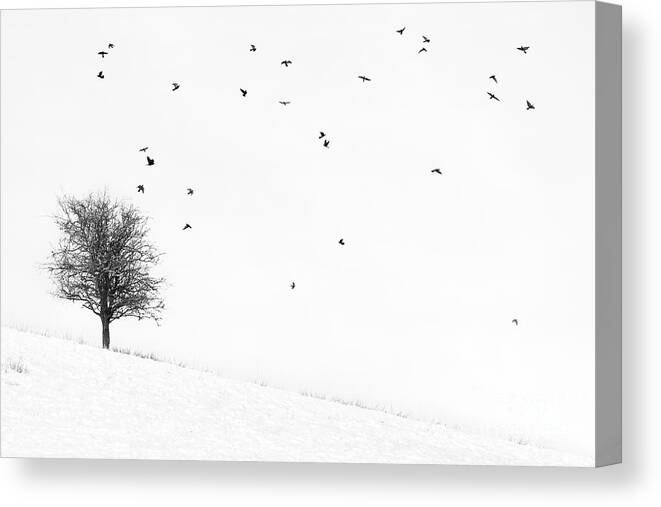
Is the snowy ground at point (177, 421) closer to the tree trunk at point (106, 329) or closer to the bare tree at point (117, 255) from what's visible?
the tree trunk at point (106, 329)

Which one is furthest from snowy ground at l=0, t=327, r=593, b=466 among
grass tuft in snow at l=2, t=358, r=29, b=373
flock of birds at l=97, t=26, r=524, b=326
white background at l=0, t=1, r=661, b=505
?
flock of birds at l=97, t=26, r=524, b=326

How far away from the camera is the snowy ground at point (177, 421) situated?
34.2 ft

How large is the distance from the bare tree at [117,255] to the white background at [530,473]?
139 cm

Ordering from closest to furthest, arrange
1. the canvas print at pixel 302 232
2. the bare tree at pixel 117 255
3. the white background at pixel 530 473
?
the canvas print at pixel 302 232, the white background at pixel 530 473, the bare tree at pixel 117 255

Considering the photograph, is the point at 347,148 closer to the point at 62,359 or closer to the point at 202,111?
the point at 202,111

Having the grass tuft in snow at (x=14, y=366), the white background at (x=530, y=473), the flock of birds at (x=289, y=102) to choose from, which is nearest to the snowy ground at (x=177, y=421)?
the grass tuft in snow at (x=14, y=366)

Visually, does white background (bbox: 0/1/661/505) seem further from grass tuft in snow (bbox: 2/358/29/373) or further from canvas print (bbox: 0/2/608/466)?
grass tuft in snow (bbox: 2/358/29/373)

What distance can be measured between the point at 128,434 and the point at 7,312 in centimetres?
157

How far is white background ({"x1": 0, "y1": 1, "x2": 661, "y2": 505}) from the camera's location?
10375 millimetres

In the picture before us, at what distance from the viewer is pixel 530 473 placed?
10.6m

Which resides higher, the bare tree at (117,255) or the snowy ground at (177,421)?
the bare tree at (117,255)

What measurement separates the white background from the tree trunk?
1143mm

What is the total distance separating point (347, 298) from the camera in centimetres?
1049

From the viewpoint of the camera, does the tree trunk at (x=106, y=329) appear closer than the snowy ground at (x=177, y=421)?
No
